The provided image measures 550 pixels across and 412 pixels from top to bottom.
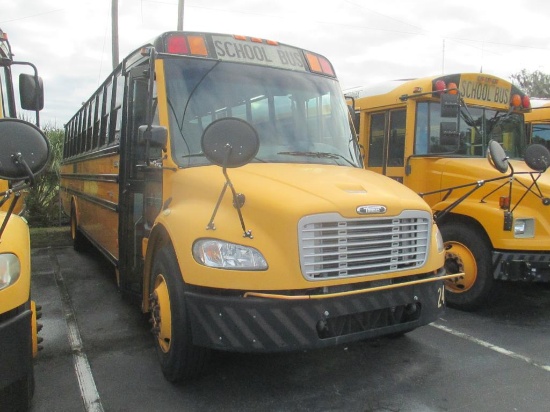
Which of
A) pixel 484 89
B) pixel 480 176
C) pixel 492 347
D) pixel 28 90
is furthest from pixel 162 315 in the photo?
pixel 484 89

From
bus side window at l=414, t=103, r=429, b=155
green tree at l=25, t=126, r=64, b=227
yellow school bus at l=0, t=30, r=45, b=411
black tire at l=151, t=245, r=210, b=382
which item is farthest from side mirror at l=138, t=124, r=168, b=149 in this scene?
green tree at l=25, t=126, r=64, b=227

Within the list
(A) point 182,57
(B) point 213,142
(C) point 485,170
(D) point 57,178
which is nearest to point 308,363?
(B) point 213,142

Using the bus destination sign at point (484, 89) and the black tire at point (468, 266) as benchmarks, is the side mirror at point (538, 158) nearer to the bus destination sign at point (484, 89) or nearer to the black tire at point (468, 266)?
the black tire at point (468, 266)

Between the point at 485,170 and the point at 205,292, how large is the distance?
12.2ft

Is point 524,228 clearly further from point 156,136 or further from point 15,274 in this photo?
point 15,274

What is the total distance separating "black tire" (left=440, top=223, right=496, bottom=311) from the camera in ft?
17.0

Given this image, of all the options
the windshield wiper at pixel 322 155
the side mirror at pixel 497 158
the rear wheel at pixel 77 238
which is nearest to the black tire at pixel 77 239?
the rear wheel at pixel 77 238

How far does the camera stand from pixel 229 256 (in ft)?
9.84

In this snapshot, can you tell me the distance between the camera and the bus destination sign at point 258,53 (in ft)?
13.6

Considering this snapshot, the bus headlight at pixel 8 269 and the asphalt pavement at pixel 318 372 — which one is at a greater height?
the bus headlight at pixel 8 269

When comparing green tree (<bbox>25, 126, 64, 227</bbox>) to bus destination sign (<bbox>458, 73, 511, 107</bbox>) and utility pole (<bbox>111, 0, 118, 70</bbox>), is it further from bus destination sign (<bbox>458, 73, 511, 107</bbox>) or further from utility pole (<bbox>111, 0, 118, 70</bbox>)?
bus destination sign (<bbox>458, 73, 511, 107</bbox>)

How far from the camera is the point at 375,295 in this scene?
317 centimetres

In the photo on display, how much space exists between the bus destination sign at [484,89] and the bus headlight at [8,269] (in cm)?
501

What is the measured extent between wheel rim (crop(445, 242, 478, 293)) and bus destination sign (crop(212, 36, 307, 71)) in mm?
2616
